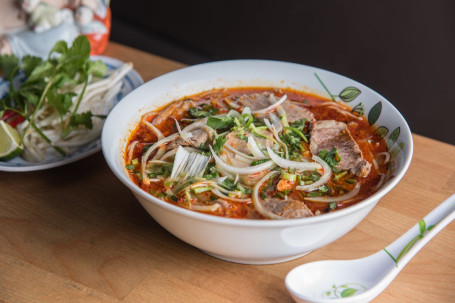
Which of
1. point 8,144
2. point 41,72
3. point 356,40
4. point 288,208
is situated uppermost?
point 288,208

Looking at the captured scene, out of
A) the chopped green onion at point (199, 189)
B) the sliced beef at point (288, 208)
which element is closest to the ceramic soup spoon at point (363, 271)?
the sliced beef at point (288, 208)

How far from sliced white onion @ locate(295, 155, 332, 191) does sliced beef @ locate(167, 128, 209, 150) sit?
0.39 meters

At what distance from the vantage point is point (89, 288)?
161 cm

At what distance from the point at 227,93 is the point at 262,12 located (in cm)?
220

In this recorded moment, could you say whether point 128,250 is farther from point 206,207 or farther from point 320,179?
point 320,179

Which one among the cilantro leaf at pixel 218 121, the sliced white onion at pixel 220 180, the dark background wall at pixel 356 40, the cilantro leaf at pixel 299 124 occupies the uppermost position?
the cilantro leaf at pixel 218 121

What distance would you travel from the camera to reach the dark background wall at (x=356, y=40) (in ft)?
12.1

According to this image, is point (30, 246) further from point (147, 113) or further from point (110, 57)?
point (110, 57)

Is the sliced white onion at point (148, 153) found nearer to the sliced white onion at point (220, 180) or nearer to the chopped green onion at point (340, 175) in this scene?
the sliced white onion at point (220, 180)

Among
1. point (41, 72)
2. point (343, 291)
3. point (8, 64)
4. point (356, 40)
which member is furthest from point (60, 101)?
point (356, 40)

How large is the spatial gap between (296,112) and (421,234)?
72 cm

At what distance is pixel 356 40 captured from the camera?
396cm

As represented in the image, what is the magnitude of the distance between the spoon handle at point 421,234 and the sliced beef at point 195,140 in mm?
716

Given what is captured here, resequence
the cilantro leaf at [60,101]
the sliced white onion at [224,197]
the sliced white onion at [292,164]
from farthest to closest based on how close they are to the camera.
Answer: the cilantro leaf at [60,101] < the sliced white onion at [292,164] < the sliced white onion at [224,197]
